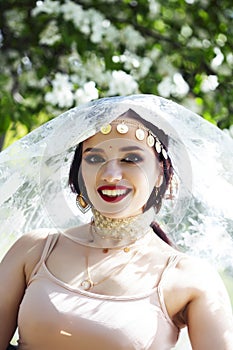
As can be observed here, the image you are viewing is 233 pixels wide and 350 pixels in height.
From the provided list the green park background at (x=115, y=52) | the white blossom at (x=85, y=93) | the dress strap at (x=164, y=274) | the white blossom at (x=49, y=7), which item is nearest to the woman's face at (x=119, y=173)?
the dress strap at (x=164, y=274)

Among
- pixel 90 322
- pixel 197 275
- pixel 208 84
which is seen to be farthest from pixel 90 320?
pixel 208 84

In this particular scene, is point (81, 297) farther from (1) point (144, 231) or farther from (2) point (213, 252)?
(2) point (213, 252)

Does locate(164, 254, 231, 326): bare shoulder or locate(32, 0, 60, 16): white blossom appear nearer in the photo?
locate(164, 254, 231, 326): bare shoulder

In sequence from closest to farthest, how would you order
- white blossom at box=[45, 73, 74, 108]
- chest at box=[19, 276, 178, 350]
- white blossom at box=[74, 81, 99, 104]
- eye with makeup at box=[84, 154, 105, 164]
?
chest at box=[19, 276, 178, 350] → eye with makeup at box=[84, 154, 105, 164] → white blossom at box=[74, 81, 99, 104] → white blossom at box=[45, 73, 74, 108]

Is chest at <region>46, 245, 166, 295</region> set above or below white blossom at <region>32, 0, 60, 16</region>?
above

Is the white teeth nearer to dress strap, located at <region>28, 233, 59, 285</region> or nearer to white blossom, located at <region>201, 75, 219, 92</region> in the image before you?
dress strap, located at <region>28, 233, 59, 285</region>

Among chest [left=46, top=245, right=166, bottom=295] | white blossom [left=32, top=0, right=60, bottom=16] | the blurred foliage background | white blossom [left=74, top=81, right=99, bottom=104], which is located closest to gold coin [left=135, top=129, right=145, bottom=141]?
chest [left=46, top=245, right=166, bottom=295]

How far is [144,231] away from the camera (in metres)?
2.02

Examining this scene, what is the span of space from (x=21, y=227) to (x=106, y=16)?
8.81 ft

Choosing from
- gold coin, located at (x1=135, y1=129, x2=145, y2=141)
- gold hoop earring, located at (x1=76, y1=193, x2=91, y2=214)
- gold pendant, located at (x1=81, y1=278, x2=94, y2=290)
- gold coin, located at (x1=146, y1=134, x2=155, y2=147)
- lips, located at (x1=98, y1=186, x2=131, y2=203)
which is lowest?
gold pendant, located at (x1=81, y1=278, x2=94, y2=290)

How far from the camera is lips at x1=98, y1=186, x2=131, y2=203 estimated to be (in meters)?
1.94

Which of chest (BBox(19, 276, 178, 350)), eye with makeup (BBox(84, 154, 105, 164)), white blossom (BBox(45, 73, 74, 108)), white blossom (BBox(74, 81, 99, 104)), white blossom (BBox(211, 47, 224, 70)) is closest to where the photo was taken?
chest (BBox(19, 276, 178, 350))

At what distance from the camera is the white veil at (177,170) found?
203 centimetres

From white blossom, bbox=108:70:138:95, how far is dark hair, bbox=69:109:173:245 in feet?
7.32
